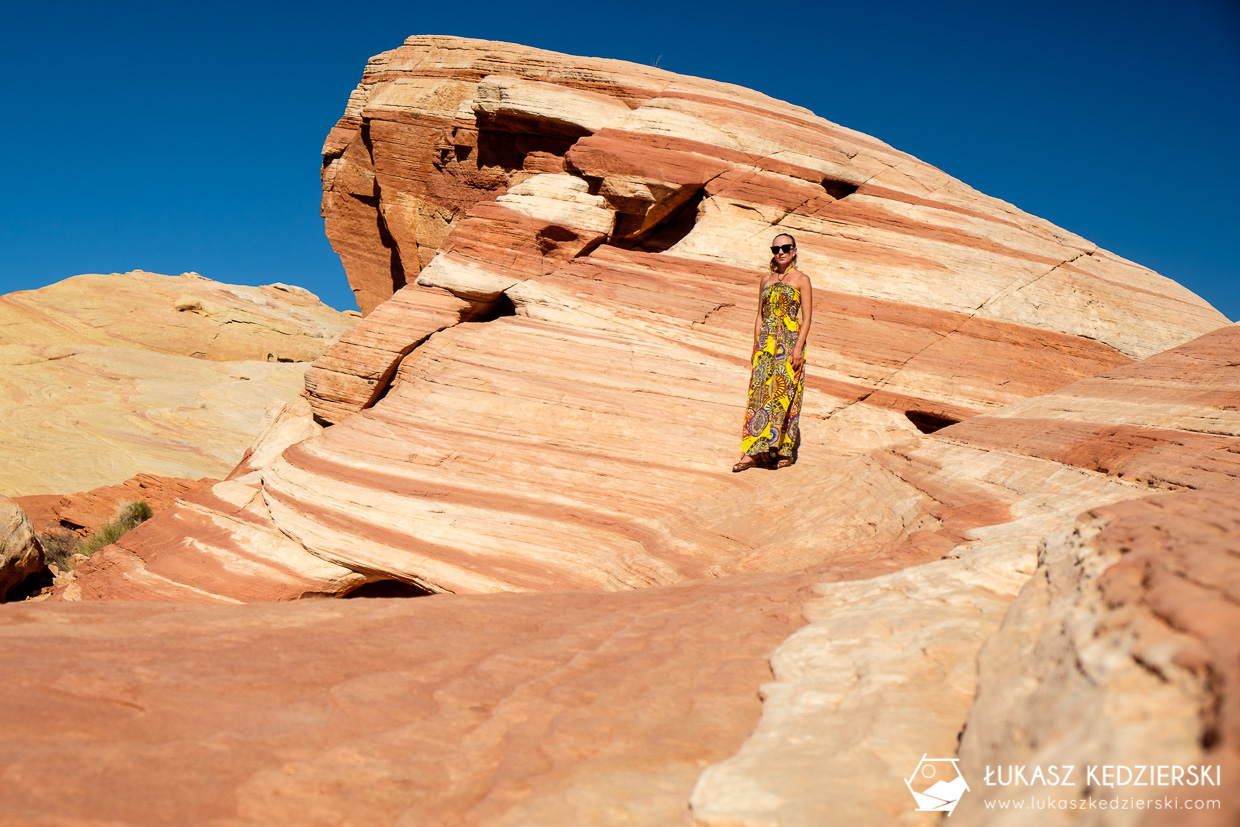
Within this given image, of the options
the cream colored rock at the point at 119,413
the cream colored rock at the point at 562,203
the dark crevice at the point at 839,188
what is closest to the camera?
the cream colored rock at the point at 562,203

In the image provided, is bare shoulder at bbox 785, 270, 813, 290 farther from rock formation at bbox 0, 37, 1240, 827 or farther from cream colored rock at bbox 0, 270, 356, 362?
cream colored rock at bbox 0, 270, 356, 362

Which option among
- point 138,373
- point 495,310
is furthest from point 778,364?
point 138,373

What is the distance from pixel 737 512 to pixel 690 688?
4.33 metres

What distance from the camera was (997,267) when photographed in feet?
37.1

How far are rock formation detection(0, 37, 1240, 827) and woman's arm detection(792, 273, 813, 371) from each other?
111 centimetres

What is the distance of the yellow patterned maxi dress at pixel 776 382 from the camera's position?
7.91 metres

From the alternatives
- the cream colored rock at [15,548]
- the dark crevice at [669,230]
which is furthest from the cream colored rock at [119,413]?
the dark crevice at [669,230]

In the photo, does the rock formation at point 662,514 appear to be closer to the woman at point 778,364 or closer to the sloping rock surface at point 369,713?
the sloping rock surface at point 369,713

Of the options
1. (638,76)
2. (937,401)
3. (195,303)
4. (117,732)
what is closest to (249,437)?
(195,303)

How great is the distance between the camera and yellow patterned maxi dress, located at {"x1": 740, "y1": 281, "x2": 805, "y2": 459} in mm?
7910

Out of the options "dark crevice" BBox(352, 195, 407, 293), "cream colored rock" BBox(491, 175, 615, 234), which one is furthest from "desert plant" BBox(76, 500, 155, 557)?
"cream colored rock" BBox(491, 175, 615, 234)

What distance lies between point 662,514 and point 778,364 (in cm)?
191

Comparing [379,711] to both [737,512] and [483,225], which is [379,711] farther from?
[483,225]

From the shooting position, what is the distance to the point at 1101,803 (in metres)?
1.49
